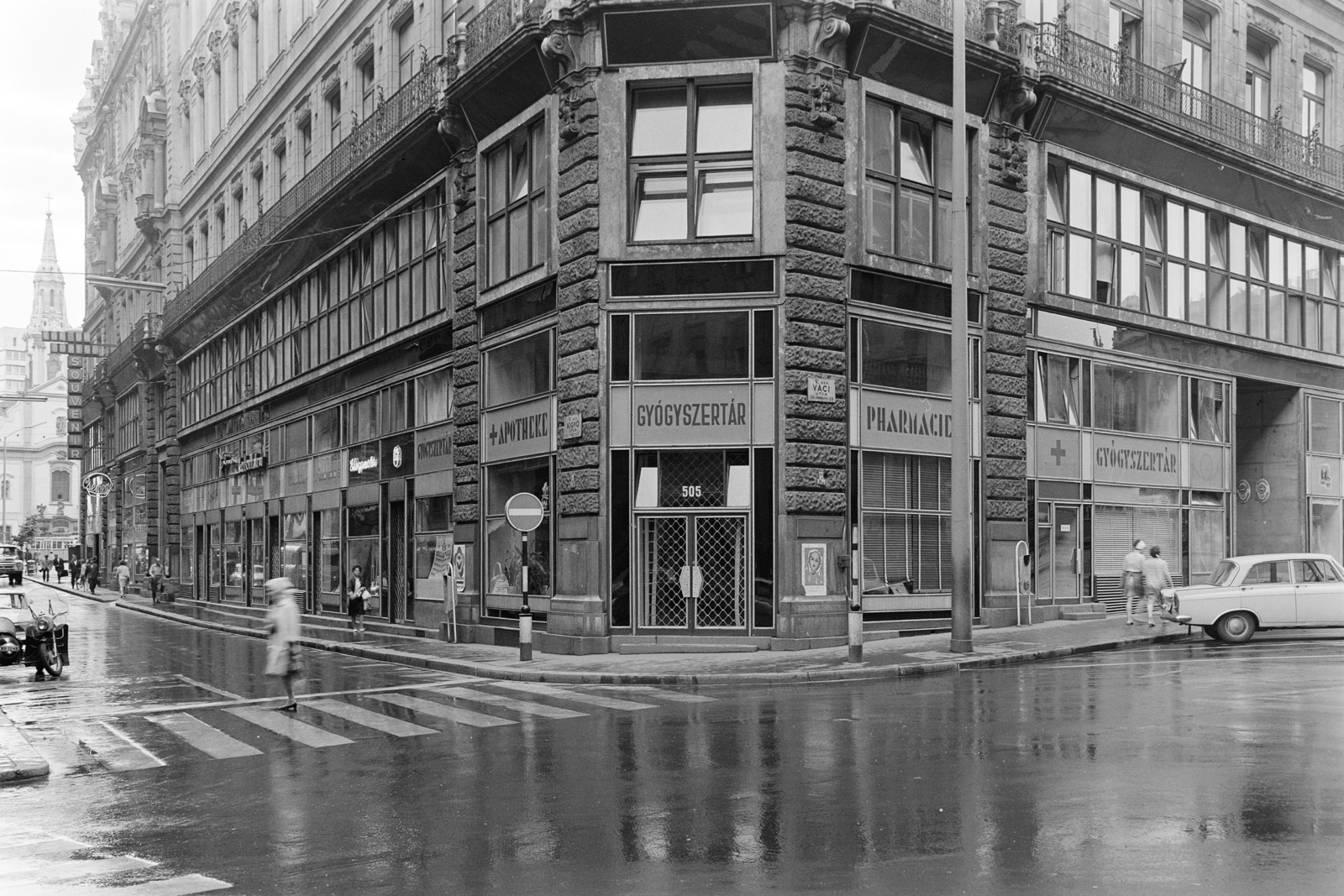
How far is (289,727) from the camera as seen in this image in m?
14.6

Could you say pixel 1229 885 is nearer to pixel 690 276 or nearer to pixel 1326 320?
pixel 690 276

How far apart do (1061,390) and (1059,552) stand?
11.5ft

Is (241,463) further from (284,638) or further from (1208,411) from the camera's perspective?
(1208,411)

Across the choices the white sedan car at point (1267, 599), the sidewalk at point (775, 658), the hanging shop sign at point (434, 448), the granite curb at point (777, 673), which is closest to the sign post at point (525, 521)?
the sidewalk at point (775, 658)

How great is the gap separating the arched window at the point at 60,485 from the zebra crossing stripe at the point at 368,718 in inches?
6593

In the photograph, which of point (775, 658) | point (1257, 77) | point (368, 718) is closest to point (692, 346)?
point (775, 658)

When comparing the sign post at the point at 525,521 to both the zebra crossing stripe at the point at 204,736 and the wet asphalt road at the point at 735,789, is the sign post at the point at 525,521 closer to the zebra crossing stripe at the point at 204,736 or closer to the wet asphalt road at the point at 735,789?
the wet asphalt road at the point at 735,789

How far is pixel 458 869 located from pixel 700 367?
612 inches

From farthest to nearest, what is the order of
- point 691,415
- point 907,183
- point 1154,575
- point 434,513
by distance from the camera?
point 434,513
point 1154,575
point 907,183
point 691,415

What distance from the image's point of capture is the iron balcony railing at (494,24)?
77.7 feet

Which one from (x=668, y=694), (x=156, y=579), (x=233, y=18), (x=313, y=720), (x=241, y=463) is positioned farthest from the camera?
(x=156, y=579)

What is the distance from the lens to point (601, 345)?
2272 centimetres

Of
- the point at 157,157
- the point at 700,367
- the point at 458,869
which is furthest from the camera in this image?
the point at 157,157

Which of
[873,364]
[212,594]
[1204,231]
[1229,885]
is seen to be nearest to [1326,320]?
[1204,231]
